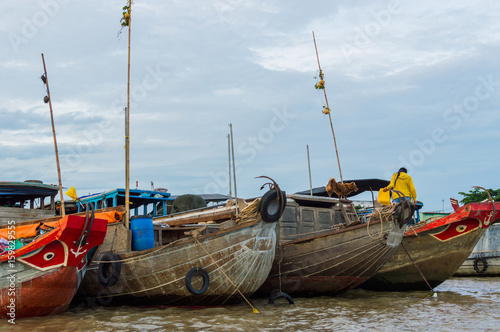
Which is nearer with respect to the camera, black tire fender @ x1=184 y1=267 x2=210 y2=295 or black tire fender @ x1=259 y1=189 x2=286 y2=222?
black tire fender @ x1=184 y1=267 x2=210 y2=295

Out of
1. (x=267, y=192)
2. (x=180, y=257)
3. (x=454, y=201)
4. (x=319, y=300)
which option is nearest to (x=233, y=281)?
(x=180, y=257)

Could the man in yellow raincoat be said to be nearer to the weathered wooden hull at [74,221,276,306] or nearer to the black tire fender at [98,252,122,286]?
the weathered wooden hull at [74,221,276,306]

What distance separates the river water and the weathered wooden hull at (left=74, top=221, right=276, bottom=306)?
27 cm

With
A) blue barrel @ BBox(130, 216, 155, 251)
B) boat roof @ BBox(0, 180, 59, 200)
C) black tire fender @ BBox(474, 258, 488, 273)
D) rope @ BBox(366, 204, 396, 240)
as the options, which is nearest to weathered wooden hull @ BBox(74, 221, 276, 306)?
blue barrel @ BBox(130, 216, 155, 251)

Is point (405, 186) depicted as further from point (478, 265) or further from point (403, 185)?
point (478, 265)

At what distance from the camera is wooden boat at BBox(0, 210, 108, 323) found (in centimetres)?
813

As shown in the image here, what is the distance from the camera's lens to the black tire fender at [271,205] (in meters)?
8.66

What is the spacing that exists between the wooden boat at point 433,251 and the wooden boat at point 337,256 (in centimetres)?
176

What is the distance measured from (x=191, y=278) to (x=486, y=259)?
470 inches

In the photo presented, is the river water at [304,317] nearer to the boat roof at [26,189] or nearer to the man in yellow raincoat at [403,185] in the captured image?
the man in yellow raincoat at [403,185]

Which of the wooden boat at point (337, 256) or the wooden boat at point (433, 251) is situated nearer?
the wooden boat at point (337, 256)

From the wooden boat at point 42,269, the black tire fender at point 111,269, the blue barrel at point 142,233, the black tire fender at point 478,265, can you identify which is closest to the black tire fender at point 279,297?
the blue barrel at point 142,233

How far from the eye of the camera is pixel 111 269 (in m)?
9.15

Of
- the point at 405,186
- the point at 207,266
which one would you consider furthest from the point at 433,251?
the point at 207,266
